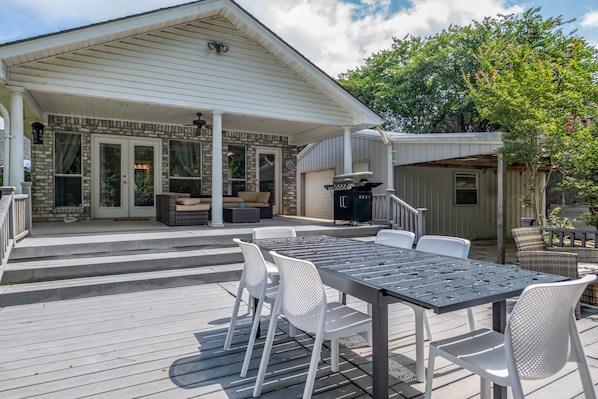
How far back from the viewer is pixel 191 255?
537 cm

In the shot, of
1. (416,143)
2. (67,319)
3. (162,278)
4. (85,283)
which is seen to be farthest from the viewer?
(416,143)

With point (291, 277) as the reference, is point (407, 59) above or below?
above

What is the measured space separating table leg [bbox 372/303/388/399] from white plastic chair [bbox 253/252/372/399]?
10.9 inches

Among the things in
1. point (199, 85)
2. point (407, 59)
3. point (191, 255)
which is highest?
point (407, 59)

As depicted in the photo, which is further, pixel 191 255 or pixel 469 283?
pixel 191 255

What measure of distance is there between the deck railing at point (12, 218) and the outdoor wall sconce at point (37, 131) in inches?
120

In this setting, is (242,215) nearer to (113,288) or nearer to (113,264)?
(113,264)

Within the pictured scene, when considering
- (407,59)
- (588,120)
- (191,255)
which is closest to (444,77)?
(407,59)

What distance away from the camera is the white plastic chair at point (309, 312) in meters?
1.87

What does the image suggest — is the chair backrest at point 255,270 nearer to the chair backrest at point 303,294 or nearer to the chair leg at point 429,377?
the chair backrest at point 303,294

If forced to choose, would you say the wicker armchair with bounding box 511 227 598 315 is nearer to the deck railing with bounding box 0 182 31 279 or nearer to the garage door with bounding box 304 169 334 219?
the deck railing with bounding box 0 182 31 279

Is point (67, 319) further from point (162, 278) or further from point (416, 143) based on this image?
point (416, 143)

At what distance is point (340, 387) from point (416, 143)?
7.68 m

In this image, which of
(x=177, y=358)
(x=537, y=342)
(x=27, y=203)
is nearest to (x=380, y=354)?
(x=537, y=342)
